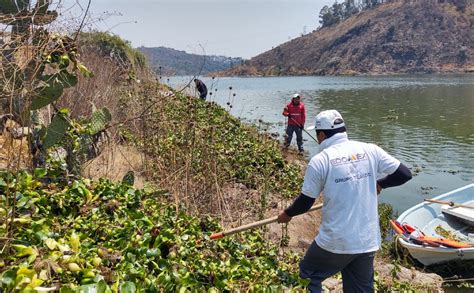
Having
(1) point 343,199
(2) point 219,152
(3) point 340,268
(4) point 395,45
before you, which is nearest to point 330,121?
(1) point 343,199

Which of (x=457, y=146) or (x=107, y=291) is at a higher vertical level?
(x=107, y=291)

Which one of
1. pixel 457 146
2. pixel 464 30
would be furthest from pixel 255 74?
pixel 457 146

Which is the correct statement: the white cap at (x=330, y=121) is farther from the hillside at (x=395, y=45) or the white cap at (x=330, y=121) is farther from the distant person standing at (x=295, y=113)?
the hillside at (x=395, y=45)

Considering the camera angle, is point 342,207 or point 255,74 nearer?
point 342,207

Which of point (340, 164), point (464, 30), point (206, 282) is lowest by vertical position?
point (206, 282)

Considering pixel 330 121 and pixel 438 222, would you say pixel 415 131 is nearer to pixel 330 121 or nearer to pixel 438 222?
pixel 438 222

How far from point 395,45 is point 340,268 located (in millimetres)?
111945

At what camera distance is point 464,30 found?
10206 centimetres

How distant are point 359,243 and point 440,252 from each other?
4.04m

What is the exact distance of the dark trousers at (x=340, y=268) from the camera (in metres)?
3.95

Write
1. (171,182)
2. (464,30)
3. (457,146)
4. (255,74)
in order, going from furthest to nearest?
(255,74) → (464,30) → (457,146) → (171,182)

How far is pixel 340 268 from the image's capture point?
403 cm

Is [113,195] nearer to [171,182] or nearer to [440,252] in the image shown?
[171,182]

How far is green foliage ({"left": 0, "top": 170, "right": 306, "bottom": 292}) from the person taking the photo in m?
2.95
